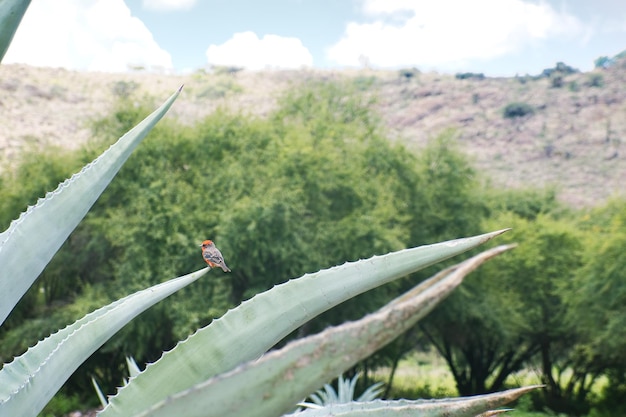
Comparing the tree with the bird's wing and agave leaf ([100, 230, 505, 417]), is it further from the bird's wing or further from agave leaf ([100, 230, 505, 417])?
agave leaf ([100, 230, 505, 417])

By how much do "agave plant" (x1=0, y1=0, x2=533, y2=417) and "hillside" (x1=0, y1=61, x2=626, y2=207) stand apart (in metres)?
40.1

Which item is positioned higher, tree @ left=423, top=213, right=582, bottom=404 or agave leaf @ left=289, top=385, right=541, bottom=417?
agave leaf @ left=289, top=385, right=541, bottom=417

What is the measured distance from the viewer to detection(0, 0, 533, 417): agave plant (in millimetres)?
614

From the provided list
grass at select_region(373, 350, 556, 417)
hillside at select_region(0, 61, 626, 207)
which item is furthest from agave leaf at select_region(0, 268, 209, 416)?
hillside at select_region(0, 61, 626, 207)

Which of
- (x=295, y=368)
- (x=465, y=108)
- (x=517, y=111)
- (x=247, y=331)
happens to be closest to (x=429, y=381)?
(x=247, y=331)

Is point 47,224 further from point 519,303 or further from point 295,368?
point 519,303

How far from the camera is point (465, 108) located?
6694 cm

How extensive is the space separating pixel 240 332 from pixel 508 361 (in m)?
23.1

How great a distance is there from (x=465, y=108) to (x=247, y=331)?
225ft

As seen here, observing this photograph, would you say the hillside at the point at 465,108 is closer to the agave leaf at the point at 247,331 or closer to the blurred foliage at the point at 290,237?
the blurred foliage at the point at 290,237

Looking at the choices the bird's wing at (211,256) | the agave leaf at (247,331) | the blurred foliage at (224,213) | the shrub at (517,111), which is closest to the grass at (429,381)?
the blurred foliage at (224,213)

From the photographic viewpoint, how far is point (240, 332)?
85 cm

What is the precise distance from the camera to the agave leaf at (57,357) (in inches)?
35.2

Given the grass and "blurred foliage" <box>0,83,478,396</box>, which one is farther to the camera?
the grass
